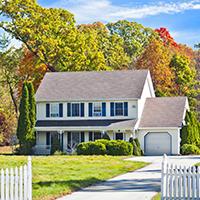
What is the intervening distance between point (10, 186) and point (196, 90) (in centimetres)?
5616

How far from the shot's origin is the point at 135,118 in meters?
49.1

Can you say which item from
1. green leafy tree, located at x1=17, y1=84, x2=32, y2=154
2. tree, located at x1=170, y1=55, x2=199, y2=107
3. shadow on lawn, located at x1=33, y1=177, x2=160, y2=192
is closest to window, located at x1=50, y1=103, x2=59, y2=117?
green leafy tree, located at x1=17, y1=84, x2=32, y2=154

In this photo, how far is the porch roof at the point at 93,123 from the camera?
48062 mm

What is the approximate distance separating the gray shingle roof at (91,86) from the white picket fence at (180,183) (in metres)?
34.9

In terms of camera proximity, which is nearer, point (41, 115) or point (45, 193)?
point (45, 193)

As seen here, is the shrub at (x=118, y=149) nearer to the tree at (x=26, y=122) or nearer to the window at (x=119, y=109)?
the window at (x=119, y=109)

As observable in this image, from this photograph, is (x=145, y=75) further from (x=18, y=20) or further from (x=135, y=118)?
(x=18, y=20)

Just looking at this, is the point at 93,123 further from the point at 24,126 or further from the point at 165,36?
the point at 165,36

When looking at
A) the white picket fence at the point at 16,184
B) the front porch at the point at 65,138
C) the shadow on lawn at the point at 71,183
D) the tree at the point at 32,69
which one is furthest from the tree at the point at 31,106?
the white picket fence at the point at 16,184

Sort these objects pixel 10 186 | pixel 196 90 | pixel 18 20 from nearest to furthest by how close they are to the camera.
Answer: pixel 10 186, pixel 18 20, pixel 196 90

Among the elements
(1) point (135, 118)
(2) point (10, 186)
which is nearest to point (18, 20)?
(1) point (135, 118)

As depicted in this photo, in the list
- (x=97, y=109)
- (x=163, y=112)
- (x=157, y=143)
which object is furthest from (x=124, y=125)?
(x=163, y=112)

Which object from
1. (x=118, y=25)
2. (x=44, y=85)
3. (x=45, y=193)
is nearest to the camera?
(x=45, y=193)

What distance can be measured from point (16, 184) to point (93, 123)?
120ft
